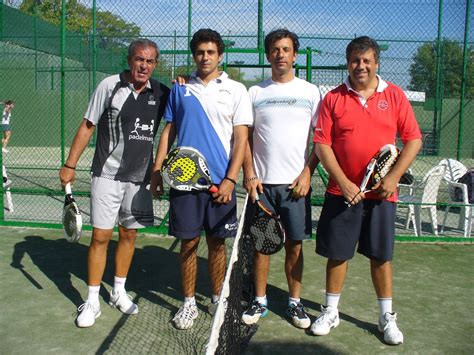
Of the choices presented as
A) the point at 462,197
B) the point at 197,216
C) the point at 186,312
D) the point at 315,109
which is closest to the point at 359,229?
the point at 315,109

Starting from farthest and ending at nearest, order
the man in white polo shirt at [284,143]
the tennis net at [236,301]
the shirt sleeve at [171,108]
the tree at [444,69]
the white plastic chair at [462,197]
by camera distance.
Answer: the tree at [444,69], the white plastic chair at [462,197], the shirt sleeve at [171,108], the man in white polo shirt at [284,143], the tennis net at [236,301]

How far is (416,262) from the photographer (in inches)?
201

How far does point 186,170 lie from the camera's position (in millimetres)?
3375

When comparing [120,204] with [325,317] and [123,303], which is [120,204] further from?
[325,317]

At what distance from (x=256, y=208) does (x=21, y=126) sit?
1379cm

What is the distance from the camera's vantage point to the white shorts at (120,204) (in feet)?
12.1

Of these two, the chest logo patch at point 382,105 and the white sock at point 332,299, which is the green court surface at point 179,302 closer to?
the white sock at point 332,299

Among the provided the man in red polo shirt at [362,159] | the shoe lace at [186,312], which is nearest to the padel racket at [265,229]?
the man in red polo shirt at [362,159]

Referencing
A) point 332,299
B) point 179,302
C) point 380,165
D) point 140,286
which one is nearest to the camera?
point 380,165

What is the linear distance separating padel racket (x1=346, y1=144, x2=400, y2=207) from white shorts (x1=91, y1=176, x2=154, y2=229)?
58.3 inches

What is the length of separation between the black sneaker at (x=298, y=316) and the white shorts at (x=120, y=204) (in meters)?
1.13

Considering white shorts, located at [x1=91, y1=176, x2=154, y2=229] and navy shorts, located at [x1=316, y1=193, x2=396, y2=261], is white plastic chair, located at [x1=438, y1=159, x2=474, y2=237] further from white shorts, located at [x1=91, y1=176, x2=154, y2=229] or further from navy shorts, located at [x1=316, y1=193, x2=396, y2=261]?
white shorts, located at [x1=91, y1=176, x2=154, y2=229]

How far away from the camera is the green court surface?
11.0 ft

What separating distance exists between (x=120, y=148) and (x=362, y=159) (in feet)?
5.06
